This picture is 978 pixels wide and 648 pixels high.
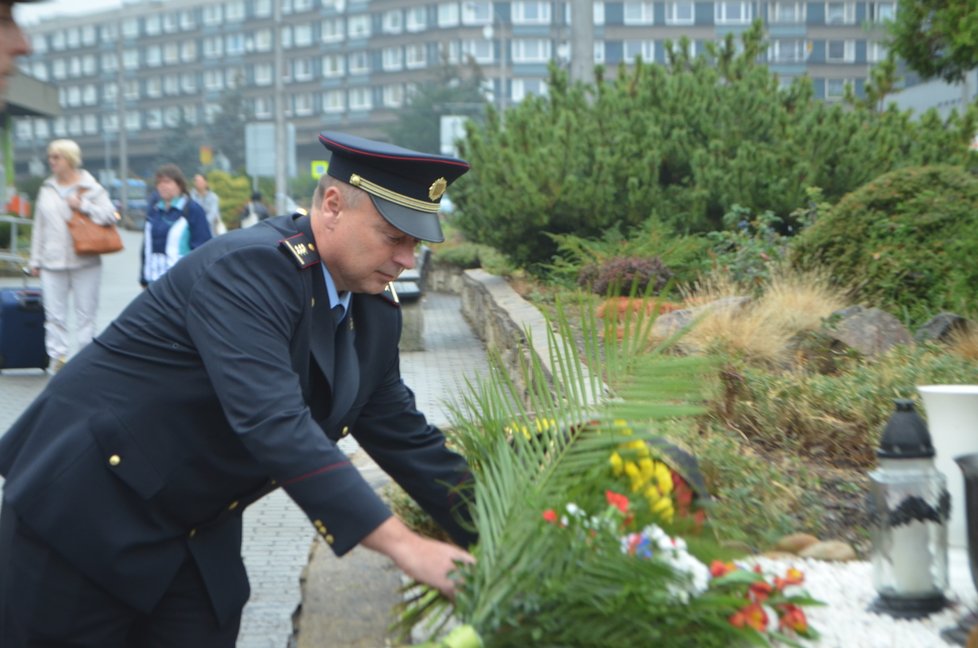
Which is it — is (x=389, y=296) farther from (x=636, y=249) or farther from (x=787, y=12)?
(x=787, y=12)

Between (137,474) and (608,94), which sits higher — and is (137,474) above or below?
below

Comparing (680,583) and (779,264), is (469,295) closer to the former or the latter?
(779,264)

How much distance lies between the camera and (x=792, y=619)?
258 cm

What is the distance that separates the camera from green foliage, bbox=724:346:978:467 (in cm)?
523

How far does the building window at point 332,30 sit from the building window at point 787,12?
42236 mm

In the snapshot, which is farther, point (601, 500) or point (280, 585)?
point (280, 585)

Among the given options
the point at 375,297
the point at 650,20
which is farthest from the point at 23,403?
the point at 650,20

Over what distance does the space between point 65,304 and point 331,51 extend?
115 metres

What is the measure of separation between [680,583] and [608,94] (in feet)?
42.2

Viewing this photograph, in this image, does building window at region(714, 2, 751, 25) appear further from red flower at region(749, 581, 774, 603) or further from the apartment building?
red flower at region(749, 581, 774, 603)

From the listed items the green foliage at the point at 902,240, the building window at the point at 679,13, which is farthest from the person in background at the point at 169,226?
the building window at the point at 679,13

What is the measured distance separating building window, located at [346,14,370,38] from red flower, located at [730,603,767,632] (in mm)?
121052

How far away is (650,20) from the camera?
4338 inches

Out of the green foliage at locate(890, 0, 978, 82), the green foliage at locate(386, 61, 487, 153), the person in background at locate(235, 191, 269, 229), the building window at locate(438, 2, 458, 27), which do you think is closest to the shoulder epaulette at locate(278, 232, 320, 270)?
the green foliage at locate(890, 0, 978, 82)
